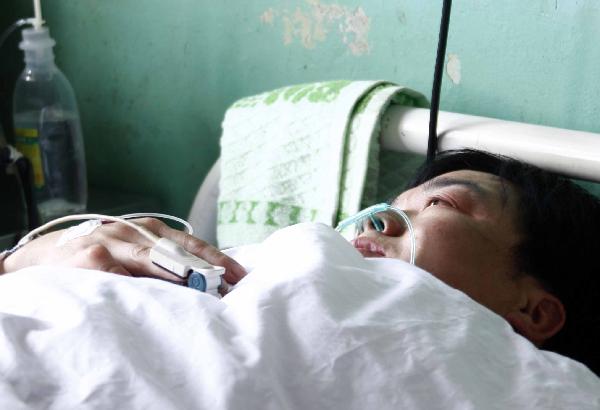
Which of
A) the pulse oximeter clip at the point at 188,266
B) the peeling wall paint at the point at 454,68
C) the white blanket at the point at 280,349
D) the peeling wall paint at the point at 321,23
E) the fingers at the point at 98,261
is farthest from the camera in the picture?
the peeling wall paint at the point at 321,23

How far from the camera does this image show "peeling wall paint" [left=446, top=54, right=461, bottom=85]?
4.63ft

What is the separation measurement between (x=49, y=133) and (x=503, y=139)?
966mm

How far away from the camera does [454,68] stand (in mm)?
1416

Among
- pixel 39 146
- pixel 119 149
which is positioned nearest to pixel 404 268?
pixel 39 146

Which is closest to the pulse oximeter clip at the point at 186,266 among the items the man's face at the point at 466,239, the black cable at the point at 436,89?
the man's face at the point at 466,239

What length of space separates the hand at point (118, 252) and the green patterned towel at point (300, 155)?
0.29 m

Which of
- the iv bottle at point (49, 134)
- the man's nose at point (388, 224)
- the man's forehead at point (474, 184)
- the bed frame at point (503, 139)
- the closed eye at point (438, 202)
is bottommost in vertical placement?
the iv bottle at point (49, 134)

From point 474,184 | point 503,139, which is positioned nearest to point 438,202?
point 474,184

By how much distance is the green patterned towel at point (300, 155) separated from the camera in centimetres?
131

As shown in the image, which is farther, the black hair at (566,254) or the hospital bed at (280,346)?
the black hair at (566,254)

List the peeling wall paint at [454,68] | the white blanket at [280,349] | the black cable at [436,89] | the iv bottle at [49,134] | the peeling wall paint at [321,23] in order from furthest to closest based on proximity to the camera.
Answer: the iv bottle at [49,134] → the peeling wall paint at [321,23] → the peeling wall paint at [454,68] → the black cable at [436,89] → the white blanket at [280,349]

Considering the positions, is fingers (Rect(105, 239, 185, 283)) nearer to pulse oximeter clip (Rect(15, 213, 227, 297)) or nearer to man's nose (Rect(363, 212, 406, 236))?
pulse oximeter clip (Rect(15, 213, 227, 297))

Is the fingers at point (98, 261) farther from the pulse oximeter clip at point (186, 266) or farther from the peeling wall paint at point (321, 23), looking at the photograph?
the peeling wall paint at point (321, 23)

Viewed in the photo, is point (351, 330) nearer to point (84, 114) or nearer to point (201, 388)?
point (201, 388)
